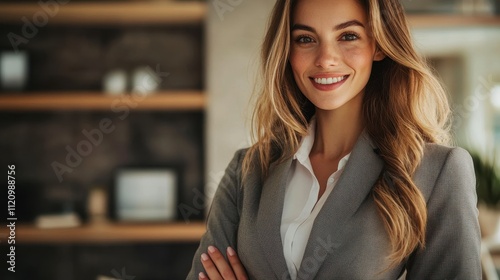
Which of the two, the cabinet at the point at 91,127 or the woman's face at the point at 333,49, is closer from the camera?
the woman's face at the point at 333,49

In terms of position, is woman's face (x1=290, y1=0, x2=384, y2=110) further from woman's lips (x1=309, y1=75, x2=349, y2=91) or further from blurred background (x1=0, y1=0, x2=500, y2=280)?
blurred background (x1=0, y1=0, x2=500, y2=280)

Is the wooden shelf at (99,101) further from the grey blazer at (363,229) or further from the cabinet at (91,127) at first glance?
the grey blazer at (363,229)

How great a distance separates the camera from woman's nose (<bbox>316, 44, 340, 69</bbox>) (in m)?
1.44

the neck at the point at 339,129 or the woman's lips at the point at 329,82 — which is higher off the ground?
the woman's lips at the point at 329,82

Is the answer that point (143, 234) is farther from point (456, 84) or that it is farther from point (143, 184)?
point (456, 84)

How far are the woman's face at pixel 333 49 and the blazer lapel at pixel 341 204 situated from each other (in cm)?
15

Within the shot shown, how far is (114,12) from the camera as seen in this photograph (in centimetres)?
344

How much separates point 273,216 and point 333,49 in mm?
417

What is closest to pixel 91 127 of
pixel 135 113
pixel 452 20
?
pixel 135 113

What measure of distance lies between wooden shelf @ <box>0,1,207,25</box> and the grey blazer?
6.76 ft

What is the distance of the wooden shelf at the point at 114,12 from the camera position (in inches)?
133

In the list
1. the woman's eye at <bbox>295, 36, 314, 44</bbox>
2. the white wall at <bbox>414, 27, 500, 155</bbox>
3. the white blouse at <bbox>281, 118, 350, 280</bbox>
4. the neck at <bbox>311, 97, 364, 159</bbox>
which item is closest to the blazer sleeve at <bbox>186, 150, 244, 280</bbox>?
the white blouse at <bbox>281, 118, 350, 280</bbox>

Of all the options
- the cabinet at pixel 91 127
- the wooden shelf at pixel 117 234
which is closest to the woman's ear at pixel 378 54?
the wooden shelf at pixel 117 234

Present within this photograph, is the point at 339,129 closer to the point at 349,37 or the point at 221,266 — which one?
the point at 349,37
